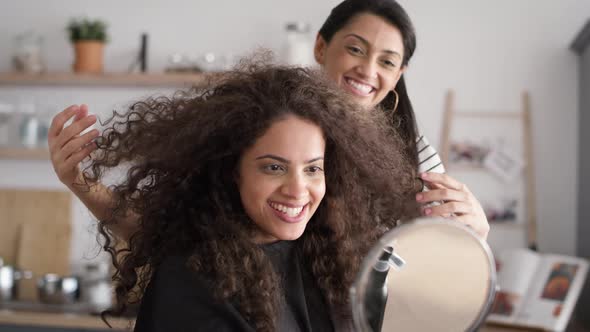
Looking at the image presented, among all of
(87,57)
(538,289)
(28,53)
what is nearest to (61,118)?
(538,289)

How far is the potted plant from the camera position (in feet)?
9.59

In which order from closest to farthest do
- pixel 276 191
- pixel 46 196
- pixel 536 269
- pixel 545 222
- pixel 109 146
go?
pixel 276 191, pixel 109 146, pixel 536 269, pixel 545 222, pixel 46 196

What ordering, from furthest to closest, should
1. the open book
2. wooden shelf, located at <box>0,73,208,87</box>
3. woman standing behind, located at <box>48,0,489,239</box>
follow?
wooden shelf, located at <box>0,73,208,87</box> → the open book → woman standing behind, located at <box>48,0,489,239</box>

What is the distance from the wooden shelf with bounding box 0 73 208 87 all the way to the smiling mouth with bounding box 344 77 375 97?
1662 mm

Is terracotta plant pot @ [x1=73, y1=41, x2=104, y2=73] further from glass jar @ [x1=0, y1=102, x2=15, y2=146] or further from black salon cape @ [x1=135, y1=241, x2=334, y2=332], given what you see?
black salon cape @ [x1=135, y1=241, x2=334, y2=332]

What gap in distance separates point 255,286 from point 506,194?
204 cm

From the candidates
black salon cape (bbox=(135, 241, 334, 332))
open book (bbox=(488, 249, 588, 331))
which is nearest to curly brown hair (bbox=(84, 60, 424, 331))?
black salon cape (bbox=(135, 241, 334, 332))

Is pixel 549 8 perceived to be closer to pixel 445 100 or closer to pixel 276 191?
pixel 445 100

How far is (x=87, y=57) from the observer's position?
2.95 m

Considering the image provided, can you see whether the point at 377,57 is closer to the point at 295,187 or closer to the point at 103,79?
the point at 295,187

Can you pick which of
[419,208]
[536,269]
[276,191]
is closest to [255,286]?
[276,191]

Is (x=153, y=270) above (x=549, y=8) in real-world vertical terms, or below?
below

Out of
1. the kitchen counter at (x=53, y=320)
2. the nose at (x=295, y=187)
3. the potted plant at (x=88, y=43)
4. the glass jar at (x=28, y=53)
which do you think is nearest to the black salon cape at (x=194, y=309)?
the nose at (x=295, y=187)

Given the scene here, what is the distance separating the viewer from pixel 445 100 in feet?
9.31
